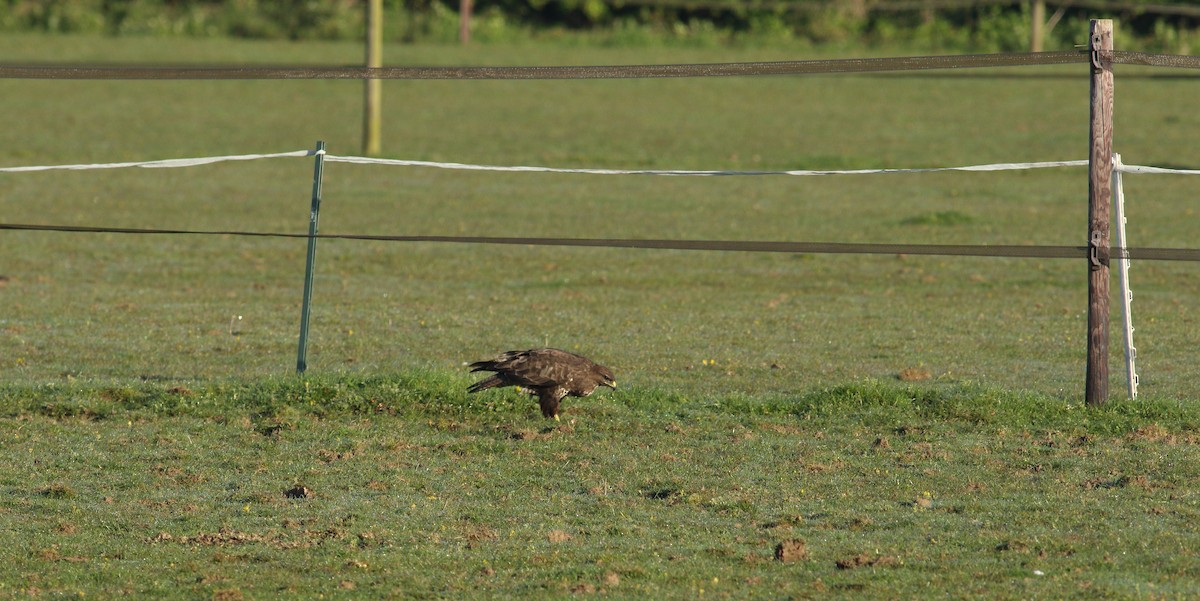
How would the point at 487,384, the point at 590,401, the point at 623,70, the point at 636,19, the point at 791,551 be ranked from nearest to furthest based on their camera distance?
1. the point at 791,551
2. the point at 487,384
3. the point at 623,70
4. the point at 590,401
5. the point at 636,19

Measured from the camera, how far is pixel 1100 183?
8.96m

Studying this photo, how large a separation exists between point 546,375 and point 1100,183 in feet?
A: 11.3

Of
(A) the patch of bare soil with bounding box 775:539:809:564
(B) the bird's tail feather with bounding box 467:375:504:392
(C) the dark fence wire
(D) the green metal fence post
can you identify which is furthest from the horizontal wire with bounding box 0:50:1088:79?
(A) the patch of bare soil with bounding box 775:539:809:564

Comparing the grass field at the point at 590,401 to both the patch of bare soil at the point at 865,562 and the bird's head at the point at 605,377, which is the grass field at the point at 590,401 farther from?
the bird's head at the point at 605,377

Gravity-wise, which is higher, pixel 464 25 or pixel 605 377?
pixel 464 25

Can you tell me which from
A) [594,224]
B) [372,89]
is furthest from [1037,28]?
[594,224]

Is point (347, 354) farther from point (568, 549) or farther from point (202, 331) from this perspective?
point (568, 549)

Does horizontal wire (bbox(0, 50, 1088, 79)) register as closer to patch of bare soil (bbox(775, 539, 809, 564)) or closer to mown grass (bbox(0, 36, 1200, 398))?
mown grass (bbox(0, 36, 1200, 398))

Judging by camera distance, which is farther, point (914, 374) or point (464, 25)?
point (464, 25)

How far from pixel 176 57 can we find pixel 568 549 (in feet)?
122

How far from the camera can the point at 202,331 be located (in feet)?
42.4

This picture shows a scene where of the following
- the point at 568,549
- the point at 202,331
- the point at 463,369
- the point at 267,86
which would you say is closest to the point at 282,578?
the point at 568,549

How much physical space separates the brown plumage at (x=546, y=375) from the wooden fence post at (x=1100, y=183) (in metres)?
2.98

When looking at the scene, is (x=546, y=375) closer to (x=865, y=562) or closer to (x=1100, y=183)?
(x=865, y=562)
